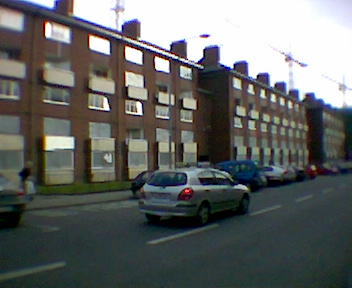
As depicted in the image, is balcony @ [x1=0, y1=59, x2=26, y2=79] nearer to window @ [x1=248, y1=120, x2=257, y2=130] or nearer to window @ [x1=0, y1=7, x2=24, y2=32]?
window @ [x1=0, y1=7, x2=24, y2=32]

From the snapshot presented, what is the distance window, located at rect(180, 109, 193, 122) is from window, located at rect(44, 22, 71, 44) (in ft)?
110

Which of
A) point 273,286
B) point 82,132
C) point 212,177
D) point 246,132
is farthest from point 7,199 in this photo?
point 246,132

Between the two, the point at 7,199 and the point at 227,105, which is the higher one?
the point at 227,105

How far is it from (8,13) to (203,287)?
369cm

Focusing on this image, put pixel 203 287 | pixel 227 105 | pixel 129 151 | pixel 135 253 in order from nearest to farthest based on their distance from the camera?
pixel 203 287
pixel 135 253
pixel 129 151
pixel 227 105

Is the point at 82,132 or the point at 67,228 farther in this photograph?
the point at 82,132

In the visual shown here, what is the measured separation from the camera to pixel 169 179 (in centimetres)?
1011

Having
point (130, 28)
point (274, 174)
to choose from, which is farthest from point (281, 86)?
point (130, 28)

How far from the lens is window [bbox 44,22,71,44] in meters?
4.35

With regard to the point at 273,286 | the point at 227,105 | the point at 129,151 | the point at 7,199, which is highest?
the point at 227,105

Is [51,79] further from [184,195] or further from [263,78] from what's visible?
[263,78]

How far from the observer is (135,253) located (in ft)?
22.2

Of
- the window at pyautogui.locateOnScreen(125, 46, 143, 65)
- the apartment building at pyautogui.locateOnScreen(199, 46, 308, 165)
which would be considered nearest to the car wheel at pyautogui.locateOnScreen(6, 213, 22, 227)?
the window at pyautogui.locateOnScreen(125, 46, 143, 65)

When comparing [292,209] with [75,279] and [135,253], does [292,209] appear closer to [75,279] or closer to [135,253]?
[135,253]
